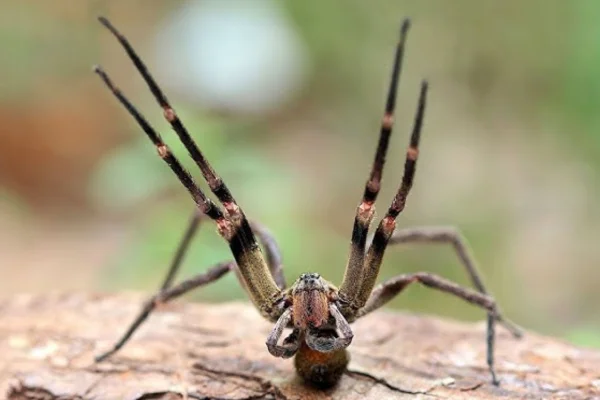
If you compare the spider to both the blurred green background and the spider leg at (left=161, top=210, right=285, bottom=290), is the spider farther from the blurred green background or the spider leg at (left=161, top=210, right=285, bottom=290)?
the blurred green background

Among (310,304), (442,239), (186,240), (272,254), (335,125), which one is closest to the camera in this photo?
(310,304)

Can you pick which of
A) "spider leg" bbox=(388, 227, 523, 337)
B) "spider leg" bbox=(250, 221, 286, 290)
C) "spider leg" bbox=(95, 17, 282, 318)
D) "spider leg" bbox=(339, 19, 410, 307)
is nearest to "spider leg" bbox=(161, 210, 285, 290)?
"spider leg" bbox=(250, 221, 286, 290)

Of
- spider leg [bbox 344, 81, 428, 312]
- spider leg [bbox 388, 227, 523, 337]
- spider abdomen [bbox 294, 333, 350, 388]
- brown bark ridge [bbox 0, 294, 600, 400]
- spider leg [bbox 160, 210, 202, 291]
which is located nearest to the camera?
spider leg [bbox 344, 81, 428, 312]

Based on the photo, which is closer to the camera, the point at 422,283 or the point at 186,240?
the point at 422,283

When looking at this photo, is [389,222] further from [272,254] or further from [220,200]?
[272,254]

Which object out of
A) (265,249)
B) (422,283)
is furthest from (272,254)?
(422,283)

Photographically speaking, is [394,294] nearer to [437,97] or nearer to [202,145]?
[202,145]

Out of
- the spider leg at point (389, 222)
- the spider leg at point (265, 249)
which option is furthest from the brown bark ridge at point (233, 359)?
the spider leg at point (389, 222)
